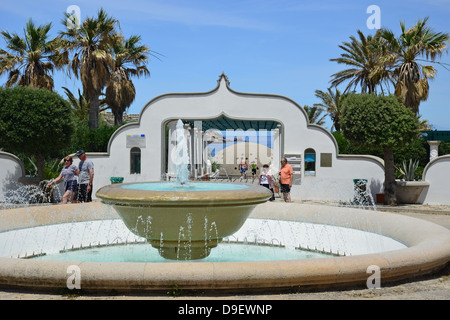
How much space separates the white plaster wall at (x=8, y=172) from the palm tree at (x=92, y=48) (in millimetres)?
9101

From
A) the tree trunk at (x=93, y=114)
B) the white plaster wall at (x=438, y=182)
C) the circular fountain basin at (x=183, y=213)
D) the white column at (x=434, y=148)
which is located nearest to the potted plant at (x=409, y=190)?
the white plaster wall at (x=438, y=182)

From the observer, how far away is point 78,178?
11461 mm

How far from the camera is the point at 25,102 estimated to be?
55.6 ft

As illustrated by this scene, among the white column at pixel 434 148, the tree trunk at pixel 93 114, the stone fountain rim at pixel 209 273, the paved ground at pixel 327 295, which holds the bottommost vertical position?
the paved ground at pixel 327 295

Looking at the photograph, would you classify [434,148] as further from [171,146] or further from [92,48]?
[92,48]

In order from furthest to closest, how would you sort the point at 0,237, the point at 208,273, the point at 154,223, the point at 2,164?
the point at 2,164
the point at 0,237
the point at 154,223
the point at 208,273

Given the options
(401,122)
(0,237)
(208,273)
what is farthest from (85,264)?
(401,122)

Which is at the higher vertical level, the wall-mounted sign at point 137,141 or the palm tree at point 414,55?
the palm tree at point 414,55

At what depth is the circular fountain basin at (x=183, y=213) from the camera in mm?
5953

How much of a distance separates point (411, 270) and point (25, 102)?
1561cm

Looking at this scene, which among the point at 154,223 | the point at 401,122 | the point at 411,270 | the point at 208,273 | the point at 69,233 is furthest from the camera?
the point at 401,122

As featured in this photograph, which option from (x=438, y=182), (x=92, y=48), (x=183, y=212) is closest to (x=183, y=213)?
(x=183, y=212)

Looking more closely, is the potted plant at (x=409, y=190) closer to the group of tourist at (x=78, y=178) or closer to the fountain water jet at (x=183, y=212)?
the group of tourist at (x=78, y=178)

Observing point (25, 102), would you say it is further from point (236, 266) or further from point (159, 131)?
point (236, 266)
